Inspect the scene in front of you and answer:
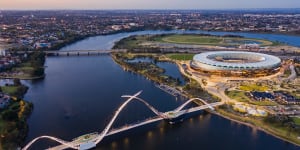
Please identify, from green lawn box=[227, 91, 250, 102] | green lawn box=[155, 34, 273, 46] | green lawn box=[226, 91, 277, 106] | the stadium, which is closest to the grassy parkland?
green lawn box=[155, 34, 273, 46]

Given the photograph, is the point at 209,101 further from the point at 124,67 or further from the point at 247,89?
the point at 124,67

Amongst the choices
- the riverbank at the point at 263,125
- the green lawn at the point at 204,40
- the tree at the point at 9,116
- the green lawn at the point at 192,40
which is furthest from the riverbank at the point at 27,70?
the green lawn at the point at 192,40

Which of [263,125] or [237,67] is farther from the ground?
[237,67]

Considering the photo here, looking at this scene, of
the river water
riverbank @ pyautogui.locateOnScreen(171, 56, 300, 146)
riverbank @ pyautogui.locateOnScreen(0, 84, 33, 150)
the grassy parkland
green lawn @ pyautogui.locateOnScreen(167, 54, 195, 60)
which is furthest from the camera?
the grassy parkland

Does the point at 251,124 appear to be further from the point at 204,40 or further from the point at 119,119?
the point at 204,40

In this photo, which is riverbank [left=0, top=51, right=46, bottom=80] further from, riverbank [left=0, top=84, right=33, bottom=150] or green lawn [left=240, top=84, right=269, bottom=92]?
green lawn [left=240, top=84, right=269, bottom=92]

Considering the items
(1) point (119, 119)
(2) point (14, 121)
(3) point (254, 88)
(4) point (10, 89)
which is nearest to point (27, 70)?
(4) point (10, 89)
